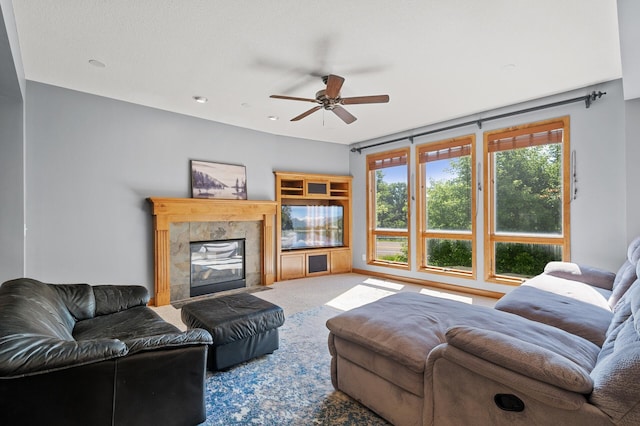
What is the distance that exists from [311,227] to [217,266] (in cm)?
199

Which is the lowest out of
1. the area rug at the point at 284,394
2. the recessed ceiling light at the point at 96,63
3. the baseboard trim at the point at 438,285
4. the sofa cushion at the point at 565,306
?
the area rug at the point at 284,394

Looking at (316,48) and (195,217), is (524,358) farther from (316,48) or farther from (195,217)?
(195,217)

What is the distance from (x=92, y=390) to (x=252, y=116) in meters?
3.89

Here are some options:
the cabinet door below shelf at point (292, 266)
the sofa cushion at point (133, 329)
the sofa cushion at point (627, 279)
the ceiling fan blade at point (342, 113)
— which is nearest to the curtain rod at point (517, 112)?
the sofa cushion at point (627, 279)

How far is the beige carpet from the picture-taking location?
12.9 feet

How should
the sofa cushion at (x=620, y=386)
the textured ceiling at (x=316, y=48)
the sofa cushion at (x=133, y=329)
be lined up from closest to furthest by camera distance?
the sofa cushion at (x=620, y=386)
the sofa cushion at (x=133, y=329)
the textured ceiling at (x=316, y=48)

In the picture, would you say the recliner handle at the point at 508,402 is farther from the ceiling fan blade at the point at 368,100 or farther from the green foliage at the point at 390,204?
the green foliage at the point at 390,204

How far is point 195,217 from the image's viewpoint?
4371 mm

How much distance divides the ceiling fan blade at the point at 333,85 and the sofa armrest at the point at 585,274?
9.56ft

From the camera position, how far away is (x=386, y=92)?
3615 millimetres

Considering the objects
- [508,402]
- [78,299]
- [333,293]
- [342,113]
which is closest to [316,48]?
[342,113]

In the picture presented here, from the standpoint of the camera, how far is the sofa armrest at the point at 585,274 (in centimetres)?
285

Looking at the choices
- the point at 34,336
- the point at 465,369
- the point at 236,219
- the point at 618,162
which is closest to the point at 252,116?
the point at 236,219

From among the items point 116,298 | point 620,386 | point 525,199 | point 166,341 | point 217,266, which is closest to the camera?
point 620,386
